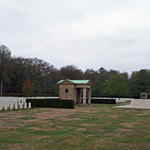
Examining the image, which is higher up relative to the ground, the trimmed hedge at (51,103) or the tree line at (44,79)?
the tree line at (44,79)

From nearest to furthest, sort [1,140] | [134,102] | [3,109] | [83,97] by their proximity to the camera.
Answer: [1,140] → [3,109] → [134,102] → [83,97]

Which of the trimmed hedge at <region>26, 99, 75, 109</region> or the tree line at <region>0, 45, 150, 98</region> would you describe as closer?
the trimmed hedge at <region>26, 99, 75, 109</region>

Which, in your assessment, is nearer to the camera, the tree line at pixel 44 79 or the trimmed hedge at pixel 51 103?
the trimmed hedge at pixel 51 103

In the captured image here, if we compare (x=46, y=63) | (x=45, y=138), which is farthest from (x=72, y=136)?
(x=46, y=63)

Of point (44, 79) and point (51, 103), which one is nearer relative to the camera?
point (51, 103)

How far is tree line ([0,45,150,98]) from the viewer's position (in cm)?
5012

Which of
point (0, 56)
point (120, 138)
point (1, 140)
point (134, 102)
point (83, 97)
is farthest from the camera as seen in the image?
point (0, 56)

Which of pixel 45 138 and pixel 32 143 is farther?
pixel 45 138

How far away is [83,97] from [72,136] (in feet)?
83.9

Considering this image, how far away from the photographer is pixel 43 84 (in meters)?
70.9

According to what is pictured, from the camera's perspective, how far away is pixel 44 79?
70.1m

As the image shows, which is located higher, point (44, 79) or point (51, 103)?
point (44, 79)

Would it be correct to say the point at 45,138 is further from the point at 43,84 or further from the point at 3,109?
the point at 43,84

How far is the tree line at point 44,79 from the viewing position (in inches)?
1973
